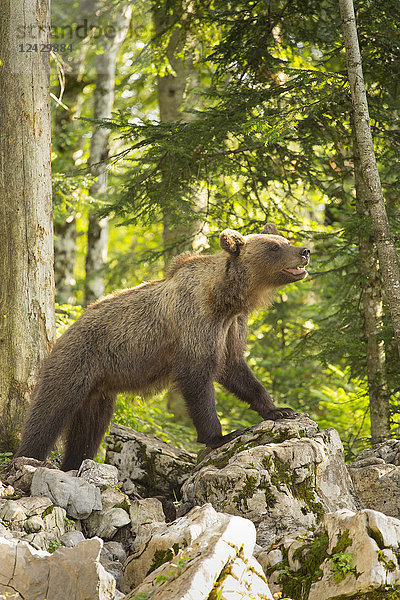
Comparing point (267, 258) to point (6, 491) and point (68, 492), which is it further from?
point (6, 491)

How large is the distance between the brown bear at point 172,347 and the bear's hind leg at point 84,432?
1cm

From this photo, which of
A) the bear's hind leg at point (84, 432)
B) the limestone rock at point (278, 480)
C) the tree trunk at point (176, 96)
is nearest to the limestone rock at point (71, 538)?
the limestone rock at point (278, 480)

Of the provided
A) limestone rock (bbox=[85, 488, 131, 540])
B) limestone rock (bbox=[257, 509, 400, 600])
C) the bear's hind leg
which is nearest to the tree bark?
the bear's hind leg

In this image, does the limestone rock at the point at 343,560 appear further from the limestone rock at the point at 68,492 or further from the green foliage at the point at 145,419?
the green foliage at the point at 145,419

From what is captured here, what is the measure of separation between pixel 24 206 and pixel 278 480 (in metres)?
4.43

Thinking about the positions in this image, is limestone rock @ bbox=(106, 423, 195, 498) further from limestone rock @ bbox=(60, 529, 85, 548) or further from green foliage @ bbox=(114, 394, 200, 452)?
green foliage @ bbox=(114, 394, 200, 452)

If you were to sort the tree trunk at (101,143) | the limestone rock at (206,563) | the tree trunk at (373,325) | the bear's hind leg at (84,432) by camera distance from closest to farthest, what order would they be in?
1. the limestone rock at (206,563)
2. the bear's hind leg at (84,432)
3. the tree trunk at (373,325)
4. the tree trunk at (101,143)

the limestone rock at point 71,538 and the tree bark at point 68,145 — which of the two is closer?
the limestone rock at point 71,538

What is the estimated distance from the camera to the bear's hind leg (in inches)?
297

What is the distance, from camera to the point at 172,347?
7.18 metres

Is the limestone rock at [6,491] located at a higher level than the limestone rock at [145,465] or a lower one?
higher

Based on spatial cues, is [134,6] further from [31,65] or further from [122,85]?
[31,65]

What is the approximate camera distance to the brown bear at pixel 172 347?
694 cm

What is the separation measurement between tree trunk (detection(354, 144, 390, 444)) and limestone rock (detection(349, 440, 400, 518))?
1.52 meters
